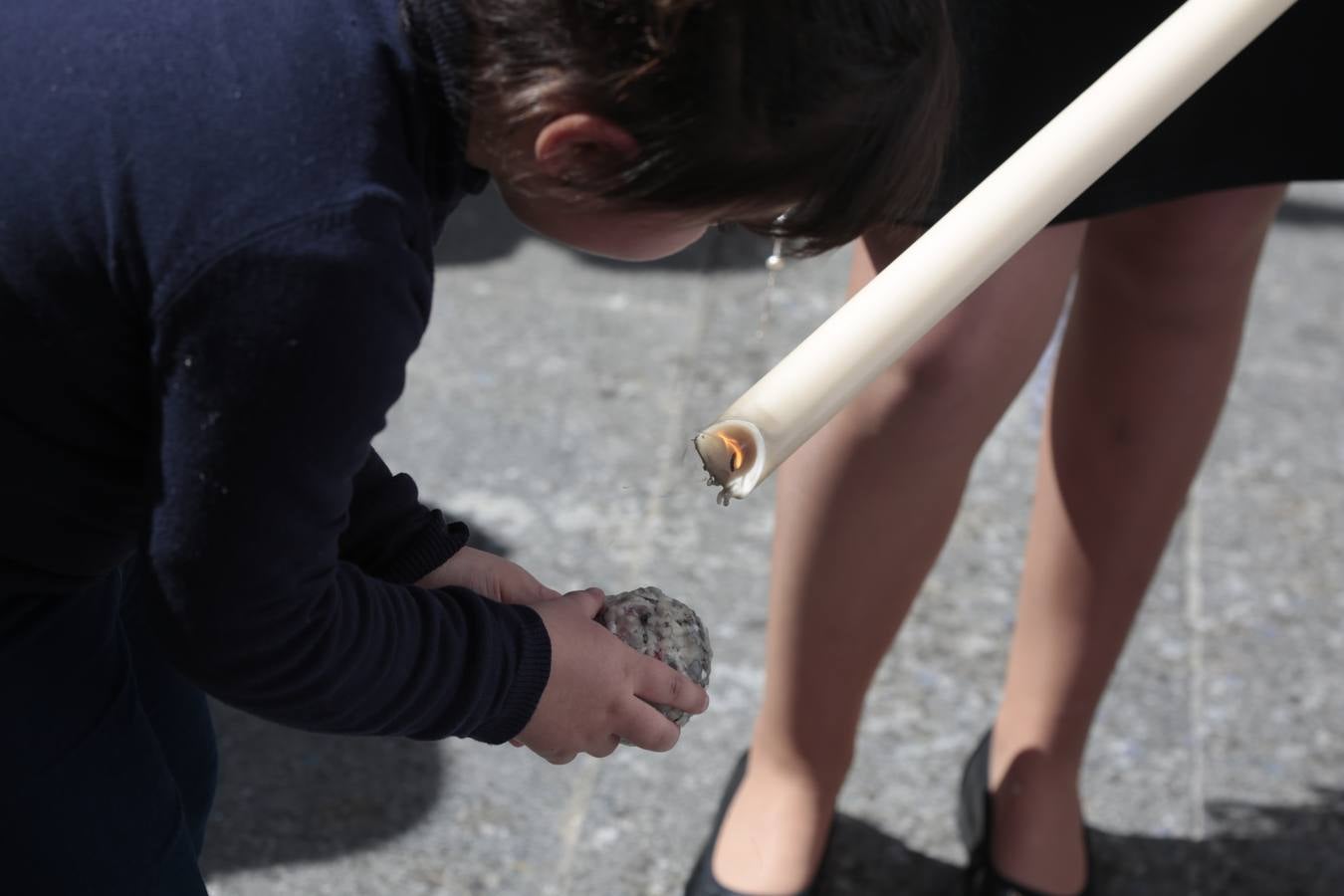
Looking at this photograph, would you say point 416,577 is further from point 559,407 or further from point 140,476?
point 559,407

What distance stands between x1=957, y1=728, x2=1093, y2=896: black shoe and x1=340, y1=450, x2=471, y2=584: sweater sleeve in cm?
82

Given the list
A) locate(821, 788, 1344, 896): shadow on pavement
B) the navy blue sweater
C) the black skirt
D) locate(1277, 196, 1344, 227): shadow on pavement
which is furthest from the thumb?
locate(1277, 196, 1344, 227): shadow on pavement

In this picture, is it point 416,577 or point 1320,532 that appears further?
point 1320,532

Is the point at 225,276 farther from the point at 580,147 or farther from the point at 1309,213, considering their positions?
the point at 1309,213

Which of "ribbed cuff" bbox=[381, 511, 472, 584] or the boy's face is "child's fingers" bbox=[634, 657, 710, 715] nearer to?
"ribbed cuff" bbox=[381, 511, 472, 584]

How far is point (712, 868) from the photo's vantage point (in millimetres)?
1633

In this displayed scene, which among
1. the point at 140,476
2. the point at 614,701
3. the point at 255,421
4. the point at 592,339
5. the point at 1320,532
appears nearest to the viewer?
the point at 255,421

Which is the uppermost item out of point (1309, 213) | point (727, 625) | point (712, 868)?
point (712, 868)

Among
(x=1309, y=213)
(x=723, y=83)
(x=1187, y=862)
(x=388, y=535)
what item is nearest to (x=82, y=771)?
(x=388, y=535)

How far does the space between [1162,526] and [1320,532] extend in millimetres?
795

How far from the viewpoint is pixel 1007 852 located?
1682 millimetres

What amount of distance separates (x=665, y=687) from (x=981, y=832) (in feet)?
2.47

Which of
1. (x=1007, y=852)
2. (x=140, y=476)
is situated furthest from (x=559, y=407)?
(x=140, y=476)

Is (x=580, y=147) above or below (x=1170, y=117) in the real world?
above
